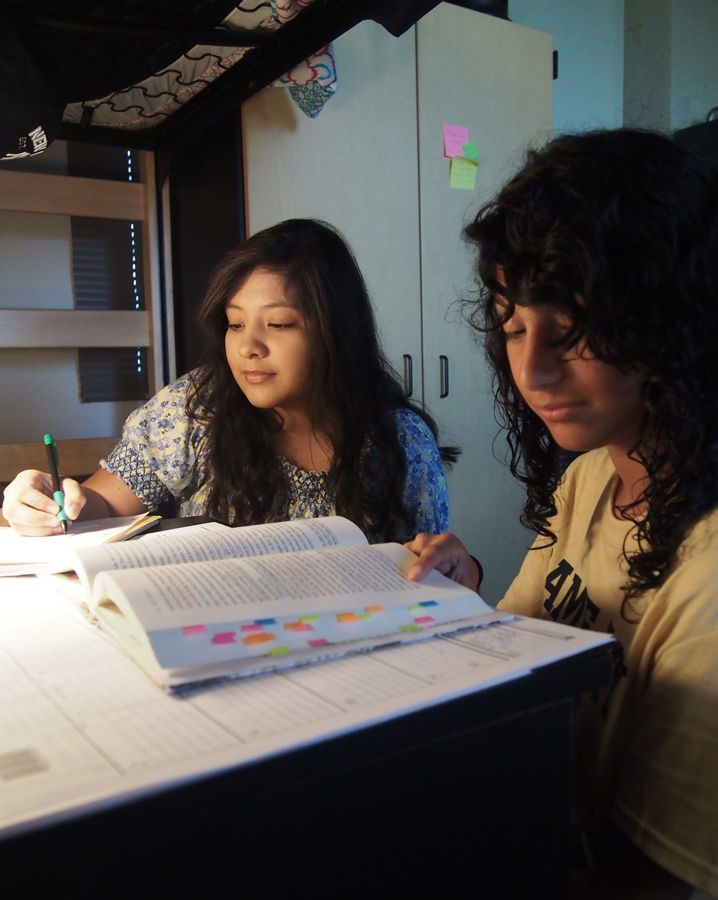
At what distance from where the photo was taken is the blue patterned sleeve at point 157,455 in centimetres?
132

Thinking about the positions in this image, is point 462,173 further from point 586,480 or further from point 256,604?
point 256,604

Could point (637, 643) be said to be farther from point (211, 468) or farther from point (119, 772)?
point (211, 468)

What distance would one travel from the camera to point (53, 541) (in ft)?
2.93

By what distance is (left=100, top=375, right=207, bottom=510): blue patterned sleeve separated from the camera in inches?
52.0

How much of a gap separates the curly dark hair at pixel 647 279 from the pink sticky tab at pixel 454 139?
1.45m

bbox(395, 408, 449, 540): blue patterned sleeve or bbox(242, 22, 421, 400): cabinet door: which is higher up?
bbox(242, 22, 421, 400): cabinet door

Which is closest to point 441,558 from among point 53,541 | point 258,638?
point 258,638

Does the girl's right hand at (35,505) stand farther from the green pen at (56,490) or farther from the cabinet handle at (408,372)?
the cabinet handle at (408,372)

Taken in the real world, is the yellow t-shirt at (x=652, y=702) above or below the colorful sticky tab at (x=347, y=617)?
below

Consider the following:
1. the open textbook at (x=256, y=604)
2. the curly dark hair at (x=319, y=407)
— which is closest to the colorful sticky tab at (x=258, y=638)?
the open textbook at (x=256, y=604)

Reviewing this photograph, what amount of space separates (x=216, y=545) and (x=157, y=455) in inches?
26.8

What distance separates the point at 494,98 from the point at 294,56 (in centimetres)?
101

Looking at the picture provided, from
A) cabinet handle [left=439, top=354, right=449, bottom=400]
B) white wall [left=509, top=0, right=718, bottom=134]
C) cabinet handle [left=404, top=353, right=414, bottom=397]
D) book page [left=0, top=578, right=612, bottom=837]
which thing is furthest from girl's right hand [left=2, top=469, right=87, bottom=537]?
white wall [left=509, top=0, right=718, bottom=134]

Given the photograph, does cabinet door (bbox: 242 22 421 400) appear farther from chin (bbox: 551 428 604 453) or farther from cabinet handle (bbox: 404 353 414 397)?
chin (bbox: 551 428 604 453)
